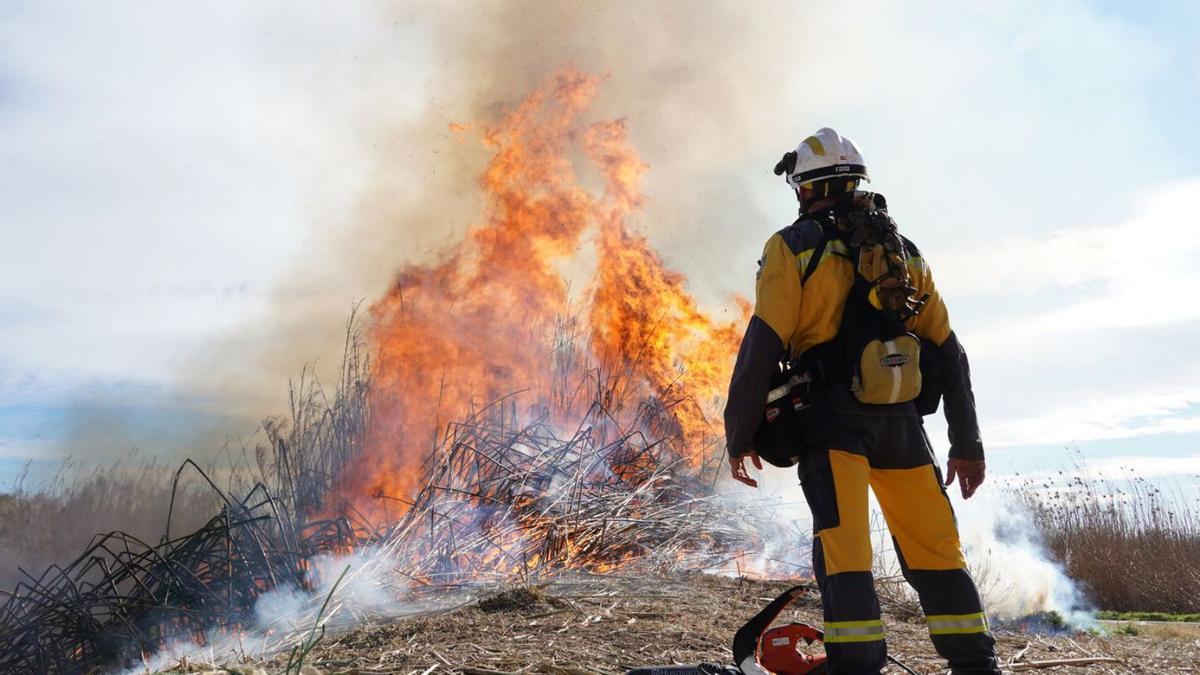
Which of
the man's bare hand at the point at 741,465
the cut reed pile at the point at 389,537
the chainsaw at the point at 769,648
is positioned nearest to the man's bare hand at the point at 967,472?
the chainsaw at the point at 769,648

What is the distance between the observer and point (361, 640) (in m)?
5.07

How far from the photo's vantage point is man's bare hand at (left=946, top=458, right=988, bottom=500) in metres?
3.89

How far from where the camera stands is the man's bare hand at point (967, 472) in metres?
3.89

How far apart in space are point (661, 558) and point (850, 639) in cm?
493

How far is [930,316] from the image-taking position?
12.6ft

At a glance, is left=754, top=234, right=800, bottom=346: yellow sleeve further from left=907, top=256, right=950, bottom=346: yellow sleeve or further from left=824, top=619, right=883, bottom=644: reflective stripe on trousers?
left=824, top=619, right=883, bottom=644: reflective stripe on trousers

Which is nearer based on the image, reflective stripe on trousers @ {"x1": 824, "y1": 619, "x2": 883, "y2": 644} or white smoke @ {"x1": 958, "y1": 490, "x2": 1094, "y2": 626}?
reflective stripe on trousers @ {"x1": 824, "y1": 619, "x2": 883, "y2": 644}

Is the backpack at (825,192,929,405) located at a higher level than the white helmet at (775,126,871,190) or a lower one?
lower

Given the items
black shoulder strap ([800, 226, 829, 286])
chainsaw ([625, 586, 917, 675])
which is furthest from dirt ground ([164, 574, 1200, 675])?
black shoulder strap ([800, 226, 829, 286])

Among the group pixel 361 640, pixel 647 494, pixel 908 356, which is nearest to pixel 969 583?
pixel 908 356

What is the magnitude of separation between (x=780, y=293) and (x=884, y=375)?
51cm

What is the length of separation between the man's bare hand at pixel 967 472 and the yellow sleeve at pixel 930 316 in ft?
1.79

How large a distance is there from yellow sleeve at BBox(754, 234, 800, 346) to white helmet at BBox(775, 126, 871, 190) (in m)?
0.47

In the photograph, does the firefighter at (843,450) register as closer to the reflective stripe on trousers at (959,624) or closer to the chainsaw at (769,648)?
the reflective stripe on trousers at (959,624)
